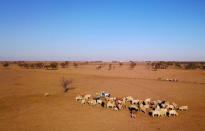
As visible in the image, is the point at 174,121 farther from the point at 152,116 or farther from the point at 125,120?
the point at 125,120

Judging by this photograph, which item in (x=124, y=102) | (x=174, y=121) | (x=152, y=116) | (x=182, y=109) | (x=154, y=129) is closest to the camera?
(x=154, y=129)

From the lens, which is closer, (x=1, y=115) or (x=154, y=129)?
(x=154, y=129)

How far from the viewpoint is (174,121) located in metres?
7.67

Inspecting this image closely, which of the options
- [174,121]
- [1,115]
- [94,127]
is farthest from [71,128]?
[174,121]

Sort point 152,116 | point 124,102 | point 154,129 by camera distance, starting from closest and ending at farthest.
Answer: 1. point 154,129
2. point 152,116
3. point 124,102

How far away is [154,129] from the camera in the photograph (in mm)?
6840

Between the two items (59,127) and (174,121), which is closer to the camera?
(59,127)

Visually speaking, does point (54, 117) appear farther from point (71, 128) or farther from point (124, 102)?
point (124, 102)

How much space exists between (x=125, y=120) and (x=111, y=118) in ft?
2.58

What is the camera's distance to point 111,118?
8.05 m

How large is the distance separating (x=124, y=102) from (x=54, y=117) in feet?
16.0

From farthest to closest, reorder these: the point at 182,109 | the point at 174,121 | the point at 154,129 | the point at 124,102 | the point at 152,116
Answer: the point at 124,102
the point at 182,109
the point at 152,116
the point at 174,121
the point at 154,129

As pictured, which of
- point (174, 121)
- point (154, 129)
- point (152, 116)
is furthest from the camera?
point (152, 116)

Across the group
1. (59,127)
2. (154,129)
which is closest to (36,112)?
(59,127)
